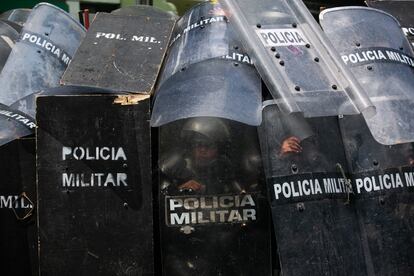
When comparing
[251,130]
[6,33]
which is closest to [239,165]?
[251,130]

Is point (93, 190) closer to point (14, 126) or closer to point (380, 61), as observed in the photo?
point (14, 126)

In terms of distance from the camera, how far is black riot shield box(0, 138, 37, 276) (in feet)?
8.97

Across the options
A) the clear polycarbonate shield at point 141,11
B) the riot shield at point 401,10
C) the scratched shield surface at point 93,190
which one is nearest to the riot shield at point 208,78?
the scratched shield surface at point 93,190

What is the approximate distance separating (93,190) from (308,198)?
968mm

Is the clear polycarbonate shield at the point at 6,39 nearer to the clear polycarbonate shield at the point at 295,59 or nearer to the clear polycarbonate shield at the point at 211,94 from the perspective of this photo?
the clear polycarbonate shield at the point at 211,94

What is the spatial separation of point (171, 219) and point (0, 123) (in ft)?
3.18

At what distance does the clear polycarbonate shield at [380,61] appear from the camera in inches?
99.3

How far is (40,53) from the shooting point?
3266 mm

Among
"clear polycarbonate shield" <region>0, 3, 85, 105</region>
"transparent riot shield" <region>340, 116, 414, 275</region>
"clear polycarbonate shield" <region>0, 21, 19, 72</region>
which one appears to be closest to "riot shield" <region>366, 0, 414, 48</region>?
"transparent riot shield" <region>340, 116, 414, 275</region>

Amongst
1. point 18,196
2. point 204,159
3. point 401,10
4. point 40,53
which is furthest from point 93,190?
point 401,10

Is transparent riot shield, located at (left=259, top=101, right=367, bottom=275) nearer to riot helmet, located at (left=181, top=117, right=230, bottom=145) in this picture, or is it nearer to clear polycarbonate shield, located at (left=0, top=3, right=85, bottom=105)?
riot helmet, located at (left=181, top=117, right=230, bottom=145)

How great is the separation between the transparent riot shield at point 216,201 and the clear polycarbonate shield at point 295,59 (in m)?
0.29

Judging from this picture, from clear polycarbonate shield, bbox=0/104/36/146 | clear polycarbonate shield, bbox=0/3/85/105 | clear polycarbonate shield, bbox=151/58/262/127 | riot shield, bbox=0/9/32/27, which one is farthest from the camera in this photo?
riot shield, bbox=0/9/32/27

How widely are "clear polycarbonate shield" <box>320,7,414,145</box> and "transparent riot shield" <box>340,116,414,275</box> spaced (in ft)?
0.38
